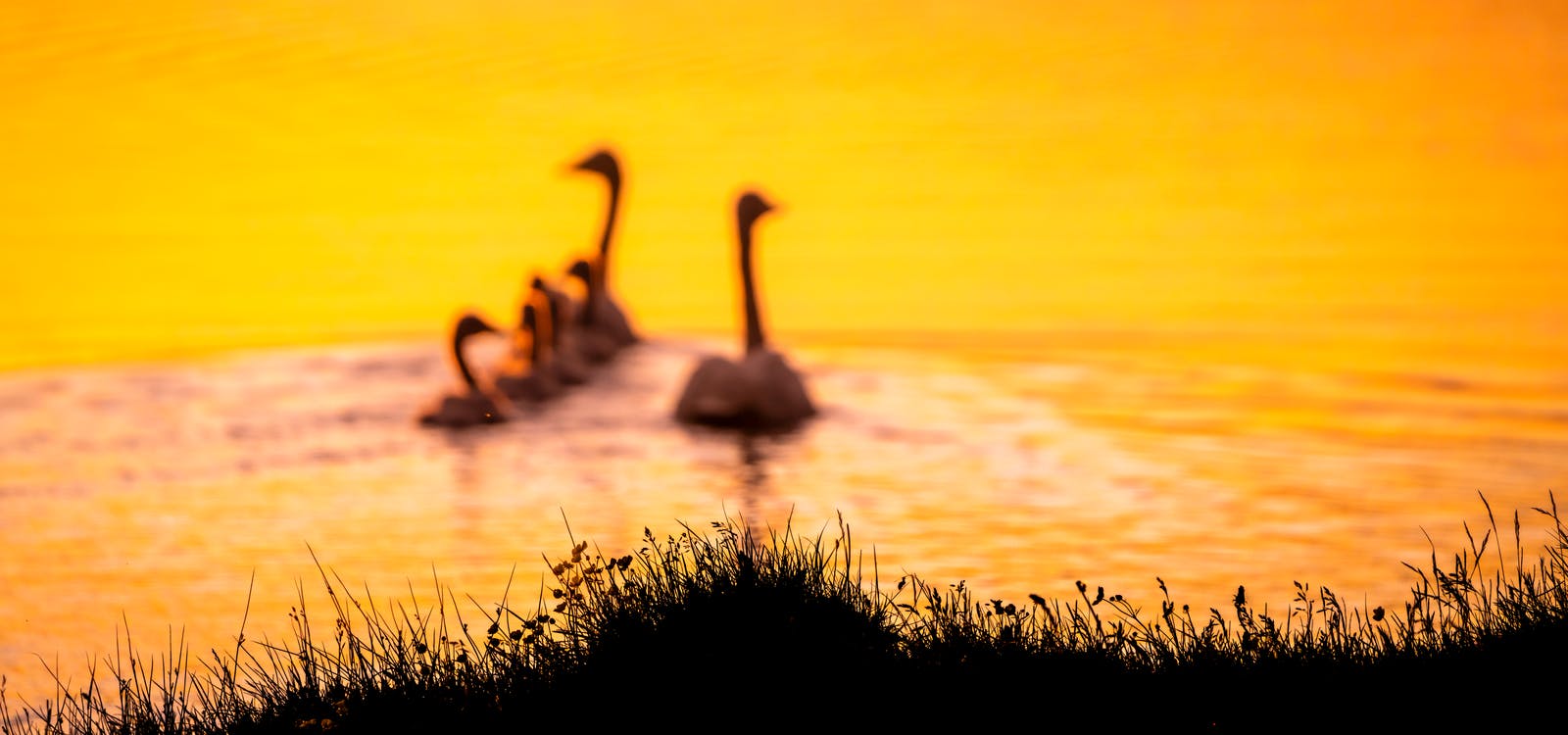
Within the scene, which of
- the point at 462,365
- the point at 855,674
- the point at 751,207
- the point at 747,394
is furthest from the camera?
the point at 751,207

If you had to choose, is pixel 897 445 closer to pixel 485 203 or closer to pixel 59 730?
pixel 59 730

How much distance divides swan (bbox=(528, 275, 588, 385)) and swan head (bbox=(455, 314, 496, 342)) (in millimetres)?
1023

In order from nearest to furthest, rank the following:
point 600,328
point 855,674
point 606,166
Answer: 1. point 855,674
2. point 600,328
3. point 606,166

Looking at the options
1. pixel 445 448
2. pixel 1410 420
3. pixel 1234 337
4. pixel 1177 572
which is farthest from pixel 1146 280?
pixel 1177 572

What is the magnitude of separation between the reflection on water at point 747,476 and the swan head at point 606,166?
5.22m

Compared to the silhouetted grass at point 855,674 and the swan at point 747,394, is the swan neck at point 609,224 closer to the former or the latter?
the swan at point 747,394

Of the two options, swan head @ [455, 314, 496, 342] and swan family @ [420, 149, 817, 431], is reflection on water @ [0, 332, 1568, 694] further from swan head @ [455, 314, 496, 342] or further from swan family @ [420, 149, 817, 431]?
swan head @ [455, 314, 496, 342]

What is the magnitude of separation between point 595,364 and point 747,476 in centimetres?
610

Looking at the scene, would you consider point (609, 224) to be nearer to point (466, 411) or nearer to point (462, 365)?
point (462, 365)

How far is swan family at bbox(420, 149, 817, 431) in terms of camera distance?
57.3 feet

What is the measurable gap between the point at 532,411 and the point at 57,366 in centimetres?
501

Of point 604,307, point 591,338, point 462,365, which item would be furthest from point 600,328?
point 462,365

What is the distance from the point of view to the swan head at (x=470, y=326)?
1889 cm

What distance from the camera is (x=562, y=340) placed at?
20703 millimetres
